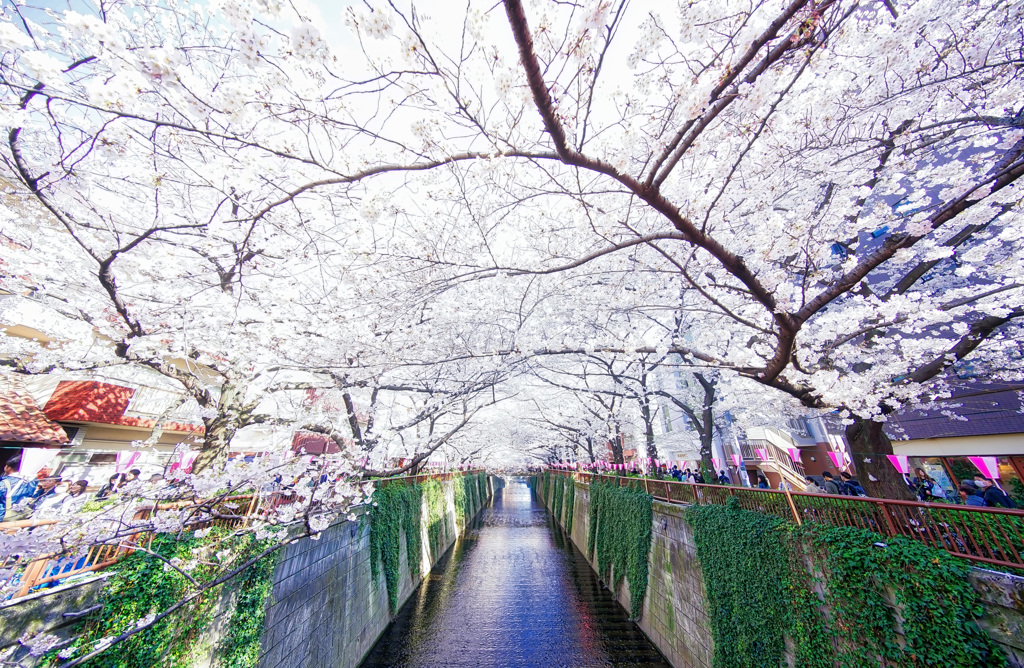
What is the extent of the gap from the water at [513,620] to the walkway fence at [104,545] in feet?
23.0

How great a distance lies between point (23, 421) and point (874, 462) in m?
23.3

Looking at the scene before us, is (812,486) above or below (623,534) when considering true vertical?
above

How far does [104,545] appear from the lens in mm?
4602

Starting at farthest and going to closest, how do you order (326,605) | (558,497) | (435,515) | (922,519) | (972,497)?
1. (558,497)
2. (435,515)
3. (326,605)
4. (972,497)
5. (922,519)

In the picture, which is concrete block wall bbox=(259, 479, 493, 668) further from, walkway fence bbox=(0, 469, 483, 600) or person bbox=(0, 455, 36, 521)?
person bbox=(0, 455, 36, 521)

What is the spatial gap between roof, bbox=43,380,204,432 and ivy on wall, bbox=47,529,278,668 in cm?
1055

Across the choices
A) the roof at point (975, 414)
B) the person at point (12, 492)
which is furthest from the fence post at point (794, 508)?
the person at point (12, 492)

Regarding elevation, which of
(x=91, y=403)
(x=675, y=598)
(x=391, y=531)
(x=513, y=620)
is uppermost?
(x=91, y=403)

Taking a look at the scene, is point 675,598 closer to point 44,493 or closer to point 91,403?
point 44,493

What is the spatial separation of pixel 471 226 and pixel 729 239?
598cm

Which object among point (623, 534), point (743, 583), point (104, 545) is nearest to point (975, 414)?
point (623, 534)

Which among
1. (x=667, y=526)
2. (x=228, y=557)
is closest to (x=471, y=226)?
(x=228, y=557)

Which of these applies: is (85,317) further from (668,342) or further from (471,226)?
(668,342)

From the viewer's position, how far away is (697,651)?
790 centimetres
